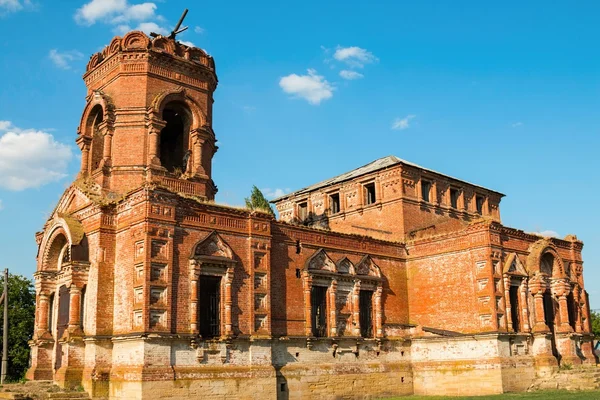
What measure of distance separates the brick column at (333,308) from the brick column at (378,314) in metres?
2.37

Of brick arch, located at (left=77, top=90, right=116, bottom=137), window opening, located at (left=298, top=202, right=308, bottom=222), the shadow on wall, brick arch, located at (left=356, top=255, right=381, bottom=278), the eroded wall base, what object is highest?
brick arch, located at (left=77, top=90, right=116, bottom=137)

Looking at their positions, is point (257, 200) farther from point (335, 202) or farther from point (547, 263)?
point (547, 263)

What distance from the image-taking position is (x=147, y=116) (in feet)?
79.3

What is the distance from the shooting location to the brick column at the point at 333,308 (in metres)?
24.6

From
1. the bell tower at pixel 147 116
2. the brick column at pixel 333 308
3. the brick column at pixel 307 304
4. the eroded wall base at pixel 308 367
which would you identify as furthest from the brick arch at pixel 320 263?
the bell tower at pixel 147 116

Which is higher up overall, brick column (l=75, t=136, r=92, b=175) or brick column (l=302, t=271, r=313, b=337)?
brick column (l=75, t=136, r=92, b=175)

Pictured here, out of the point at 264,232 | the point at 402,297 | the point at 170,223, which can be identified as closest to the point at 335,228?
the point at 402,297

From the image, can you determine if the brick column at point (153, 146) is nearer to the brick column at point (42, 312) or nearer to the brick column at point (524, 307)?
the brick column at point (42, 312)

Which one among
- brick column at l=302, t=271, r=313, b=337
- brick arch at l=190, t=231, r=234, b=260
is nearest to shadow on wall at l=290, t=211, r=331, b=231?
brick column at l=302, t=271, r=313, b=337

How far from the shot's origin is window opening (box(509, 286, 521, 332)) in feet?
87.2

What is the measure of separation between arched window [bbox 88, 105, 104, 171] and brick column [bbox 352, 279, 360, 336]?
11612 mm

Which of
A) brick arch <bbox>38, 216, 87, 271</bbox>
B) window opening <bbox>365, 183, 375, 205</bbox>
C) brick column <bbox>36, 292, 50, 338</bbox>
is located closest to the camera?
brick arch <bbox>38, 216, 87, 271</bbox>

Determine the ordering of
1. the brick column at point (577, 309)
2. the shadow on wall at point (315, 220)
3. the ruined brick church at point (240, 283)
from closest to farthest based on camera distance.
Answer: the ruined brick church at point (240, 283) < the brick column at point (577, 309) < the shadow on wall at point (315, 220)

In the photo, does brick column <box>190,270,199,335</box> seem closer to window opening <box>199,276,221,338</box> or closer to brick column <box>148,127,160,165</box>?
window opening <box>199,276,221,338</box>
